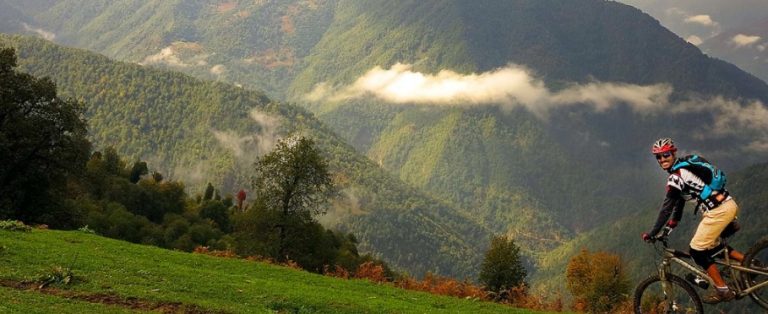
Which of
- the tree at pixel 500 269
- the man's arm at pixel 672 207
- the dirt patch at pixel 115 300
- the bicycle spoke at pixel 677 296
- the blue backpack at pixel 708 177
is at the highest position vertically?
the tree at pixel 500 269

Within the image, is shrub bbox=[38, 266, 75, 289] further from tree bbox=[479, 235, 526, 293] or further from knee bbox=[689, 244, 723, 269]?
tree bbox=[479, 235, 526, 293]

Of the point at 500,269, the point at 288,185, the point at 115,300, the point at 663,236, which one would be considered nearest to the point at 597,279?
the point at 500,269

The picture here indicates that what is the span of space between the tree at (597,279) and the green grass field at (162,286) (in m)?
64.5

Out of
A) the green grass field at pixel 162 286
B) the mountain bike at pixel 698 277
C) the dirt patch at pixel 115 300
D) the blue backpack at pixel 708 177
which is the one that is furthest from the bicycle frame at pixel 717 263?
the dirt patch at pixel 115 300

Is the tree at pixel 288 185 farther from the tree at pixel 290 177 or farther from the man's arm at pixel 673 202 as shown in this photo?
the man's arm at pixel 673 202

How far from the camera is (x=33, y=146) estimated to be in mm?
45500

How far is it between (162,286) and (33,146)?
110ft

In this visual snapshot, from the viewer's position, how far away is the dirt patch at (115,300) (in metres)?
17.1

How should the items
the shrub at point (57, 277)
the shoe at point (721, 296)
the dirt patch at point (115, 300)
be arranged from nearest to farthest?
the shoe at point (721, 296) → the dirt patch at point (115, 300) → the shrub at point (57, 277)

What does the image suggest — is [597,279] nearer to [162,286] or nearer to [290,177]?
[290,177]

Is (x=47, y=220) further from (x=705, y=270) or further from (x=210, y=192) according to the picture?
(x=210, y=192)

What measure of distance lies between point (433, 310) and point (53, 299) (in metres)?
14.5

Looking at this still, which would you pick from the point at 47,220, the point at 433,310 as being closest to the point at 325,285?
the point at 433,310

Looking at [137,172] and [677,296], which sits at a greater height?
[137,172]
